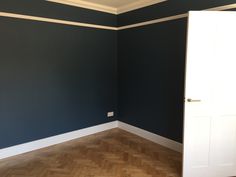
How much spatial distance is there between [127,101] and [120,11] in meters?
1.88

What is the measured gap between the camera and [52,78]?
324cm

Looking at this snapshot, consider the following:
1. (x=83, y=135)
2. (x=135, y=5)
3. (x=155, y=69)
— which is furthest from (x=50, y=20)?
(x=83, y=135)

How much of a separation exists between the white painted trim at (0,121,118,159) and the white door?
206cm

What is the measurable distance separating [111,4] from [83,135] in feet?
8.61

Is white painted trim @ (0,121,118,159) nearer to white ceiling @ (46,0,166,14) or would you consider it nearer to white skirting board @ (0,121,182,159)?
white skirting board @ (0,121,182,159)

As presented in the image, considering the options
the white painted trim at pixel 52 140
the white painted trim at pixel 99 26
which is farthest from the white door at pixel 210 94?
the white painted trim at pixel 52 140

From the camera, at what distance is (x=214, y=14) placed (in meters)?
2.11

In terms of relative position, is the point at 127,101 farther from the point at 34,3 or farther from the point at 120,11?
the point at 34,3

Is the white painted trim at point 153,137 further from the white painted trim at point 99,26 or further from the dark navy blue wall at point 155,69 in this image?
the white painted trim at point 99,26

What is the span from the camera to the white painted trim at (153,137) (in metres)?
3.11

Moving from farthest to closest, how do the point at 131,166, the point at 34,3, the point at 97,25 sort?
the point at 97,25
the point at 34,3
the point at 131,166

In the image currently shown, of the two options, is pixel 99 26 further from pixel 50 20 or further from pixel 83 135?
pixel 83 135

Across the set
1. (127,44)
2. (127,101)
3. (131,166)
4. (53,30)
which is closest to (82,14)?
(53,30)

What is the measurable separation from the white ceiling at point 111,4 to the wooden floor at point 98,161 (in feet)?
8.25
